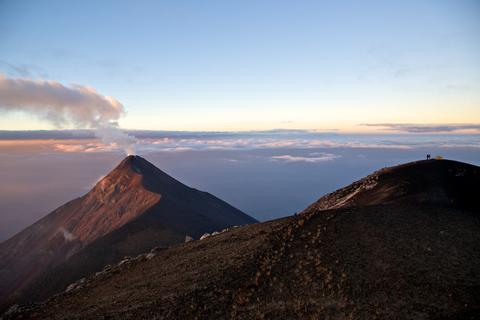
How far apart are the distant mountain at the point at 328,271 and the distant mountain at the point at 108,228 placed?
59055mm

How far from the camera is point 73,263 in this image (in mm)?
86125

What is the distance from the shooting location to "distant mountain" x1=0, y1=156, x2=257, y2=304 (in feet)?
293

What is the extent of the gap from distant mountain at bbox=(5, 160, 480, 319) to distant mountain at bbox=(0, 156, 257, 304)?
59.1 metres

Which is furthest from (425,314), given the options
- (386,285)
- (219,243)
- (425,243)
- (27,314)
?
(27,314)

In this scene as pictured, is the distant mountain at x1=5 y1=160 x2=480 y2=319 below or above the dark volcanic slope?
below

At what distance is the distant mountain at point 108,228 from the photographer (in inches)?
3511

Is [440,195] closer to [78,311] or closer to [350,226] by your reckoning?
[350,226]

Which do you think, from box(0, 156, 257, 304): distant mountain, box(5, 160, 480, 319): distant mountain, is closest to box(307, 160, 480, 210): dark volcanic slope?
box(5, 160, 480, 319): distant mountain

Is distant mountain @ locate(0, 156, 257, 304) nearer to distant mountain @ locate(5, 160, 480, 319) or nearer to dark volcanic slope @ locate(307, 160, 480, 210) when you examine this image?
distant mountain @ locate(5, 160, 480, 319)

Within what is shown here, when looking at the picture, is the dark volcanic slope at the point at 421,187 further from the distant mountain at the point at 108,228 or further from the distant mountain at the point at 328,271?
the distant mountain at the point at 108,228

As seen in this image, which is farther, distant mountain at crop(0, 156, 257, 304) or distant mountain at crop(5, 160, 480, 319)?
distant mountain at crop(0, 156, 257, 304)

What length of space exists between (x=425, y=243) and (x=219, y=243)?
772 inches

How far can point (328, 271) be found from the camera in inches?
898

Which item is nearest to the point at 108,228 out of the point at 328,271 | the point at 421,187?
the point at 421,187
